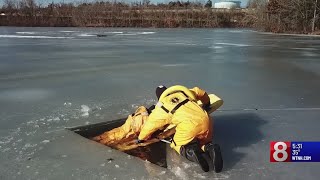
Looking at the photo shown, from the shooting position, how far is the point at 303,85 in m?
6.13

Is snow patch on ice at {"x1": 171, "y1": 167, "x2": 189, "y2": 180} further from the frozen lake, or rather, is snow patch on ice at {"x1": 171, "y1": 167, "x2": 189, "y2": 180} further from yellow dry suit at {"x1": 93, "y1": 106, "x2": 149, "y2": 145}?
yellow dry suit at {"x1": 93, "y1": 106, "x2": 149, "y2": 145}

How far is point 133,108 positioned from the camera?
470 centimetres

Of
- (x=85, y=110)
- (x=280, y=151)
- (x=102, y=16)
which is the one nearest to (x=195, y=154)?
(x=280, y=151)

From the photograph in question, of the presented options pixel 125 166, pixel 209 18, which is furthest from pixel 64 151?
pixel 209 18

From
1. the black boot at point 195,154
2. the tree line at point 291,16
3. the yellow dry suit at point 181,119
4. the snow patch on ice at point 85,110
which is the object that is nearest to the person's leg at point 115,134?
the yellow dry suit at point 181,119

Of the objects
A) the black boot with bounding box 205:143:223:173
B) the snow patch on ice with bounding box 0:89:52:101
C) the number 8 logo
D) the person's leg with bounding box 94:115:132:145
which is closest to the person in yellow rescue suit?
the black boot with bounding box 205:143:223:173

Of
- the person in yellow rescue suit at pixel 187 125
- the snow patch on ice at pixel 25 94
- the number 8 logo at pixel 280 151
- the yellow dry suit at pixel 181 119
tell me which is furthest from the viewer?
the snow patch on ice at pixel 25 94

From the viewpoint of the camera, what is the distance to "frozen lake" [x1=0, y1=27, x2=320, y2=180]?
3.01 metres

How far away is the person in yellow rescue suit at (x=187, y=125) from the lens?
299 centimetres

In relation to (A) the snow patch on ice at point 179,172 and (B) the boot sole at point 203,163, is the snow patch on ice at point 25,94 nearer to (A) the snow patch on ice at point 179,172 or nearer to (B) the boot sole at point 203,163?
(A) the snow patch on ice at point 179,172

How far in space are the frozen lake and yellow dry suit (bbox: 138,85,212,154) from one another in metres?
0.21

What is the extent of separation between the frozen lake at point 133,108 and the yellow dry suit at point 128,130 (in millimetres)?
169

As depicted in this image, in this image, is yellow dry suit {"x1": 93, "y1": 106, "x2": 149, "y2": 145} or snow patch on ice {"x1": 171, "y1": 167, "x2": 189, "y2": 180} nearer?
snow patch on ice {"x1": 171, "y1": 167, "x2": 189, "y2": 180}

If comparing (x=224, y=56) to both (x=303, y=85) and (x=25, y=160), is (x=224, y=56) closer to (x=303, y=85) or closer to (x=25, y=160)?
(x=303, y=85)
